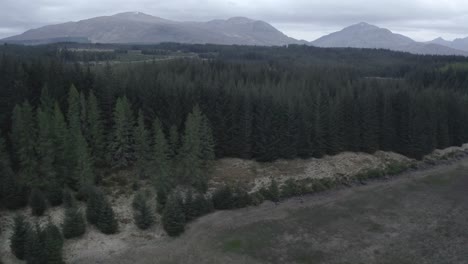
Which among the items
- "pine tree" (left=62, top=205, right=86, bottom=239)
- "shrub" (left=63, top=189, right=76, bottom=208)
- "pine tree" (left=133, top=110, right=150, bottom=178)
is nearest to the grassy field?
"pine tree" (left=62, top=205, right=86, bottom=239)

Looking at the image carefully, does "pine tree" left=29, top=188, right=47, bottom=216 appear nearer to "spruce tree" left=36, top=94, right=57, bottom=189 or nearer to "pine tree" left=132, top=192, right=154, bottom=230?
"spruce tree" left=36, top=94, right=57, bottom=189

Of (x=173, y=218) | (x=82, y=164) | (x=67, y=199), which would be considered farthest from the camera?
(x=82, y=164)

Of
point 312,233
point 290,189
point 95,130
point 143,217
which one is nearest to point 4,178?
point 95,130

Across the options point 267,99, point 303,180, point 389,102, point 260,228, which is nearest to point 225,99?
point 267,99

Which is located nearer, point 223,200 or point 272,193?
point 223,200

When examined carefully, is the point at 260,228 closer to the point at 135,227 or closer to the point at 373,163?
the point at 135,227

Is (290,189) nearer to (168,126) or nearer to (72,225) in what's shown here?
(168,126)

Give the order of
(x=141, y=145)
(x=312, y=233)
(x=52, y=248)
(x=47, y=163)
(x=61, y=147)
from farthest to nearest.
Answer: (x=141, y=145) < (x=61, y=147) < (x=47, y=163) < (x=312, y=233) < (x=52, y=248)
